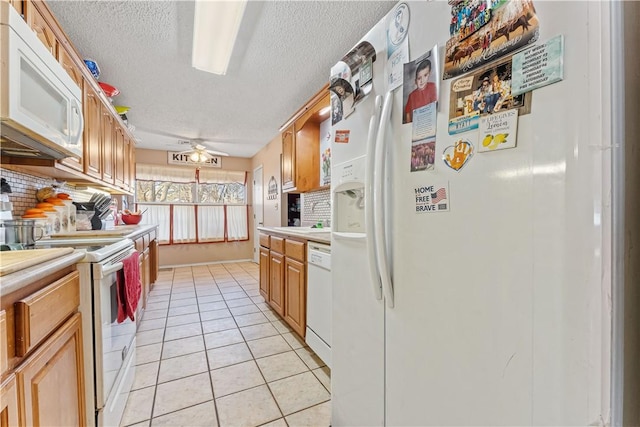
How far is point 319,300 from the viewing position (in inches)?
71.0

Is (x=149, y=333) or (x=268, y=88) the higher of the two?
(x=268, y=88)

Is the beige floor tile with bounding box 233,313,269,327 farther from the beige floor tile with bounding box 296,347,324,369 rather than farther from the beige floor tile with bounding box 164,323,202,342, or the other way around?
the beige floor tile with bounding box 296,347,324,369

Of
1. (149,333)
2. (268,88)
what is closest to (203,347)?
(149,333)

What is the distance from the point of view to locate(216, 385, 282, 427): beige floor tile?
1.35 meters

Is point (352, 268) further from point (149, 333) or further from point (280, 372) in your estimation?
point (149, 333)

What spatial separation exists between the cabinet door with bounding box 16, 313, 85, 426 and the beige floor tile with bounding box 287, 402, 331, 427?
0.92 metres

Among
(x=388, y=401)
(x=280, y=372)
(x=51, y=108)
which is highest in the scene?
(x=51, y=108)

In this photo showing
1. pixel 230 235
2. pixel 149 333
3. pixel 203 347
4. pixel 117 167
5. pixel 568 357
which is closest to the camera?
pixel 568 357

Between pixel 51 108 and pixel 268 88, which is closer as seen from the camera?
pixel 51 108

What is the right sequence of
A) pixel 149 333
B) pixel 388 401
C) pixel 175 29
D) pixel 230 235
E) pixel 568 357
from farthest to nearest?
pixel 230 235, pixel 149 333, pixel 175 29, pixel 388 401, pixel 568 357

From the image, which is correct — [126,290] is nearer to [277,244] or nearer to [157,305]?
[277,244]

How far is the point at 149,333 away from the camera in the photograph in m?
2.31

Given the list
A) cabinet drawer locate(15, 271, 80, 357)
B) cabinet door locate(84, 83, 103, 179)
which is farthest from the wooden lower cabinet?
cabinet door locate(84, 83, 103, 179)

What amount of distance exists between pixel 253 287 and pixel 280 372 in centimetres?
209
